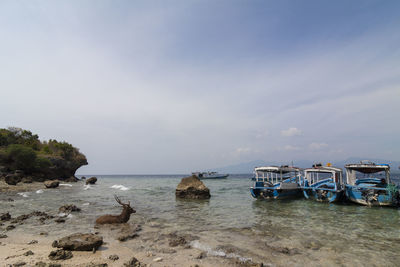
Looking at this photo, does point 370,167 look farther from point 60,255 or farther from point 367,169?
point 60,255

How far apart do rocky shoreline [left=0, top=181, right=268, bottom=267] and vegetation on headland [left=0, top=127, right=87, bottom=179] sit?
4783 centimetres

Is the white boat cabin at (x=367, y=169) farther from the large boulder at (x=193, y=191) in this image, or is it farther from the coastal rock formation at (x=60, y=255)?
the coastal rock formation at (x=60, y=255)

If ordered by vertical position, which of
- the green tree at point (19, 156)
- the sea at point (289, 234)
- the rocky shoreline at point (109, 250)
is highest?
the green tree at point (19, 156)

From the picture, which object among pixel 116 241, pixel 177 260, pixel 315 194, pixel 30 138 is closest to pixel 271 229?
pixel 177 260

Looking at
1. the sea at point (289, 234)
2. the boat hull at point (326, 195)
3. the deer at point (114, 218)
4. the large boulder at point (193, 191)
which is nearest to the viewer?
the sea at point (289, 234)

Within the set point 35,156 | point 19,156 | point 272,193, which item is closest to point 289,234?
point 272,193

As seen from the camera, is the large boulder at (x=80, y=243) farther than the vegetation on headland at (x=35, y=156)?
No

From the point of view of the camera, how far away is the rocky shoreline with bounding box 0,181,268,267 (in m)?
7.15

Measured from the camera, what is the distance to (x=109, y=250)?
8.48 meters

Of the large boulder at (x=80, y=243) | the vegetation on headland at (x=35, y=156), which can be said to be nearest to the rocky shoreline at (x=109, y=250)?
the large boulder at (x=80, y=243)

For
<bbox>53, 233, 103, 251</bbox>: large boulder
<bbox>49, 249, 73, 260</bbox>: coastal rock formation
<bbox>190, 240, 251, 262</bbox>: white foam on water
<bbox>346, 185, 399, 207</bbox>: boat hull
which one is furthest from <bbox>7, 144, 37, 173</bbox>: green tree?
<bbox>346, 185, 399, 207</bbox>: boat hull

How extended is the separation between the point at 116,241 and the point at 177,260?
377cm

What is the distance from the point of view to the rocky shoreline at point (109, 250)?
715cm

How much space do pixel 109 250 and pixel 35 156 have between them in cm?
5716
